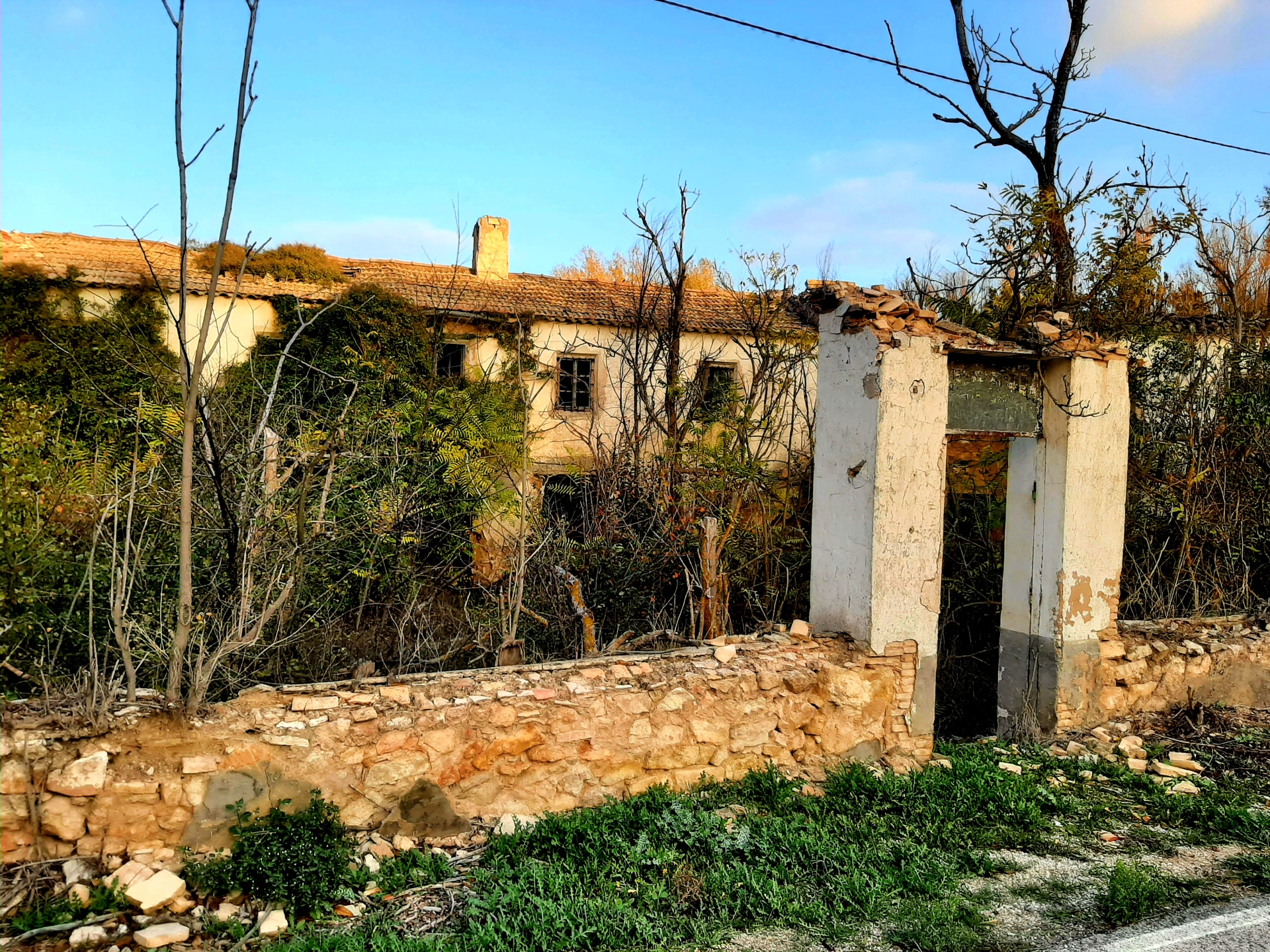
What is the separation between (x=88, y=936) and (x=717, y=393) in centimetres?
1265

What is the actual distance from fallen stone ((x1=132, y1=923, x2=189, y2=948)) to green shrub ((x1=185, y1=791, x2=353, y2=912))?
0.26 meters

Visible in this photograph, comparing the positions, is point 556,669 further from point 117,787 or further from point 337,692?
point 117,787

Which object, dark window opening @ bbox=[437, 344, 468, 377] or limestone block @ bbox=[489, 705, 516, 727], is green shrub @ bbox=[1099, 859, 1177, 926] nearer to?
limestone block @ bbox=[489, 705, 516, 727]

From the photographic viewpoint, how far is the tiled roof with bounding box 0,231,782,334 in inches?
541

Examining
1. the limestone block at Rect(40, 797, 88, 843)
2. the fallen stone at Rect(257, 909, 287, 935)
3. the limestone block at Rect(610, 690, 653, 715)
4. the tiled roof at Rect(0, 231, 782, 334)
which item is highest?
the tiled roof at Rect(0, 231, 782, 334)

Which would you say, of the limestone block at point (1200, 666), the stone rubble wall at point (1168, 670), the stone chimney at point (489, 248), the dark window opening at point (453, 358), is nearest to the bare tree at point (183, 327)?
the stone rubble wall at point (1168, 670)

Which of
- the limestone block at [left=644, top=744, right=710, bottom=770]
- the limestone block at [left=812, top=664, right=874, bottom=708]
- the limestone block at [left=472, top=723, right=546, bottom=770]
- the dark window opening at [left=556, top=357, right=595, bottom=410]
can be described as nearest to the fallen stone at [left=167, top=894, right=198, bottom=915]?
the limestone block at [left=472, top=723, right=546, bottom=770]

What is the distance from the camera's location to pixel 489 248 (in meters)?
17.5

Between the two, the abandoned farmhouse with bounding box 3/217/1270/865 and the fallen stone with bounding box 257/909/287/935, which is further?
the abandoned farmhouse with bounding box 3/217/1270/865

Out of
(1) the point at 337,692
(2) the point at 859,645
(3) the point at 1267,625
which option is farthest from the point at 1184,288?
(1) the point at 337,692

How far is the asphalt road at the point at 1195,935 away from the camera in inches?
145

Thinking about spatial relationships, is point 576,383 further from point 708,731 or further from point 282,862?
point 282,862

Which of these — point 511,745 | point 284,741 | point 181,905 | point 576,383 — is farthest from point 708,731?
point 576,383

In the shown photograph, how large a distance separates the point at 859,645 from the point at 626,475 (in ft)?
12.9
